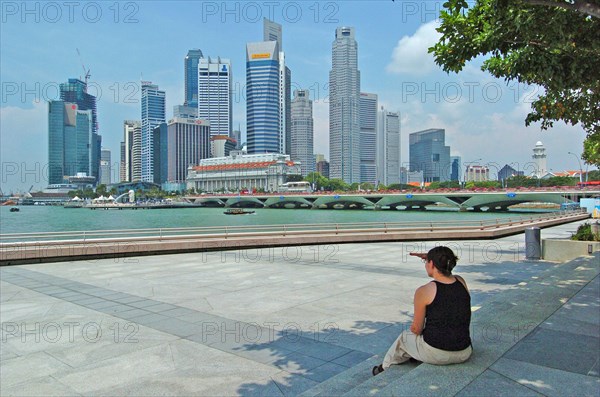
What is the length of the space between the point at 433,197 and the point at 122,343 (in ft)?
322

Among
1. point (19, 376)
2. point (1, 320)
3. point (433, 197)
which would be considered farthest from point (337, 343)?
point (433, 197)

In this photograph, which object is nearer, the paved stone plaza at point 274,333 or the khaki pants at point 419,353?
the khaki pants at point 419,353

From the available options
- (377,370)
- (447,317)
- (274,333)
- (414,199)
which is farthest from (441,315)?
(414,199)

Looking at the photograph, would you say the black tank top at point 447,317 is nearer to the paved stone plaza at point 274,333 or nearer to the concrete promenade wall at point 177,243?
the paved stone plaza at point 274,333

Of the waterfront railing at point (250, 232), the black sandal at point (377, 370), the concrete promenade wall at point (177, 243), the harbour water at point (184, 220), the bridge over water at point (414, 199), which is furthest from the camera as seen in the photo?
the bridge over water at point (414, 199)

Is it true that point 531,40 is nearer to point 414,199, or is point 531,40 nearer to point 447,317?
point 447,317

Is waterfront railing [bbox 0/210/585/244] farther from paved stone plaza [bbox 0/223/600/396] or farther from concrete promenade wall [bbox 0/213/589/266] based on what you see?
paved stone plaza [bbox 0/223/600/396]

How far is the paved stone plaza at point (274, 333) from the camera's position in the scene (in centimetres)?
466

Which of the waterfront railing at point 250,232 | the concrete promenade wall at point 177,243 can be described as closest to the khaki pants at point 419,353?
the waterfront railing at point 250,232

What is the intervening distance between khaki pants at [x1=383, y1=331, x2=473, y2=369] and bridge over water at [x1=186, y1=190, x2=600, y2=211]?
86555mm

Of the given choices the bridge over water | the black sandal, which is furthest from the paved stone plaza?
the bridge over water

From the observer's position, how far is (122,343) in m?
6.76

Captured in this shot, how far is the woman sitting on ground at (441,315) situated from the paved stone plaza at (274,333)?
17cm

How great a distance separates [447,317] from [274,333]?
140 inches
